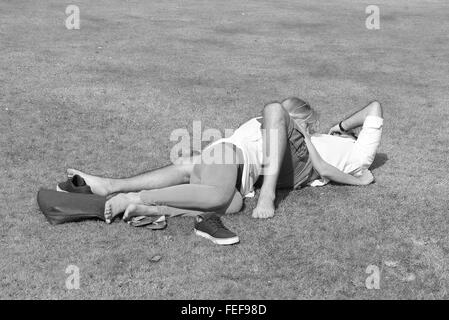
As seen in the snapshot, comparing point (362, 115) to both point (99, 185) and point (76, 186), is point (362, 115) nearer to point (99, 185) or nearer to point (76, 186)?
point (99, 185)

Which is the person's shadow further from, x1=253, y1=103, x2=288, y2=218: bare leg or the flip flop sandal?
the flip flop sandal

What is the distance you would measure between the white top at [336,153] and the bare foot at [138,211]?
196cm

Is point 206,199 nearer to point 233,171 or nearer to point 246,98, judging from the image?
point 233,171

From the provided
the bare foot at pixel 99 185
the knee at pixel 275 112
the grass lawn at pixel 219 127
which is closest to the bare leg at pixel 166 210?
the grass lawn at pixel 219 127

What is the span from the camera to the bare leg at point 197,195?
603 centimetres

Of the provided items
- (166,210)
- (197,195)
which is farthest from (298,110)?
(166,210)

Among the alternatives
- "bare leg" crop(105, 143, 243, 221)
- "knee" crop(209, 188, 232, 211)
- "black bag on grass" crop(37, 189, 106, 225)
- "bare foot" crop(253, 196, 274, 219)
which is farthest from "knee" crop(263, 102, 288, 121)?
"black bag on grass" crop(37, 189, 106, 225)

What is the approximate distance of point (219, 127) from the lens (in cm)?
946

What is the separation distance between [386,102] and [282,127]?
5.18m

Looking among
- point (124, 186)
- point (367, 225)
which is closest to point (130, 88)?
point (124, 186)

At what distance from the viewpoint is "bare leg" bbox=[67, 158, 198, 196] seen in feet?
21.3

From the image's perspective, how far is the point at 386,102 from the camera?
11211 millimetres

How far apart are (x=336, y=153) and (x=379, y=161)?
1241 millimetres

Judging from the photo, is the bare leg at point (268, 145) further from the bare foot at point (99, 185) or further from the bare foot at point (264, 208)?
the bare foot at point (99, 185)
